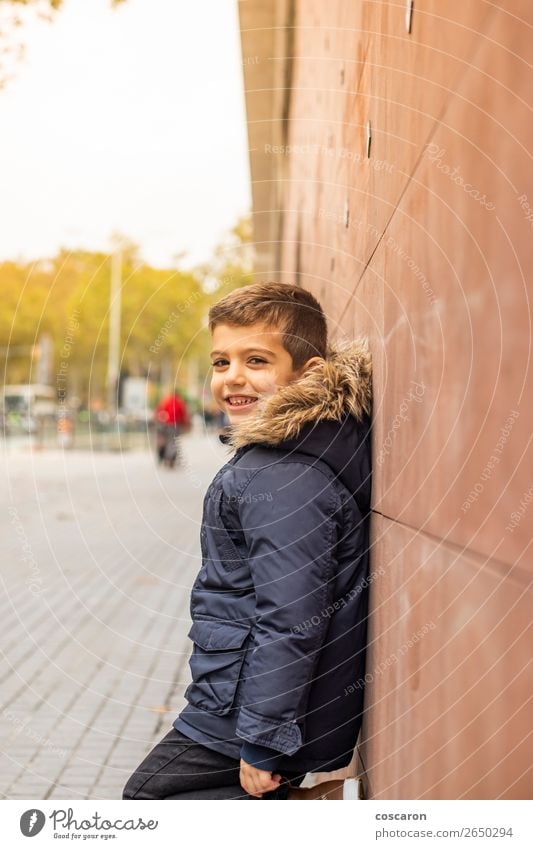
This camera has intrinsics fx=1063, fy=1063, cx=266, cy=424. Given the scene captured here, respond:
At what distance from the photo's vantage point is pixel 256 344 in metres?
2.47

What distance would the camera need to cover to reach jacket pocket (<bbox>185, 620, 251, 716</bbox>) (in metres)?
2.06

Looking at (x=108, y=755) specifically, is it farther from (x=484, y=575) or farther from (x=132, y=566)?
(x=132, y=566)

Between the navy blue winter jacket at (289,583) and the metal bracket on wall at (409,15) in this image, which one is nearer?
the metal bracket on wall at (409,15)

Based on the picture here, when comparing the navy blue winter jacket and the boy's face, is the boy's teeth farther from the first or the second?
the navy blue winter jacket

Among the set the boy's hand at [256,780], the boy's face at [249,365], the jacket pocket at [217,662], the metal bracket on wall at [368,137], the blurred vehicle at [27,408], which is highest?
the metal bracket on wall at [368,137]

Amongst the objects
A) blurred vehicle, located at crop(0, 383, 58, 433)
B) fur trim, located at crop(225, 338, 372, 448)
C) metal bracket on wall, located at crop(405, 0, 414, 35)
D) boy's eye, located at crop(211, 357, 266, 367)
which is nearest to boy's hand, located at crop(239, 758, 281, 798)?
fur trim, located at crop(225, 338, 372, 448)

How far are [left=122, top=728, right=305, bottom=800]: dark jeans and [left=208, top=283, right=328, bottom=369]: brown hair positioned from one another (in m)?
0.92

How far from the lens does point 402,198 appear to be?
1877mm

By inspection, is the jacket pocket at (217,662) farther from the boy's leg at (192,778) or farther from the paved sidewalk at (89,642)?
the paved sidewalk at (89,642)

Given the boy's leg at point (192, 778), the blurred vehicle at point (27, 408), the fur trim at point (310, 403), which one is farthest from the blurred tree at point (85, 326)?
the boy's leg at point (192, 778)
